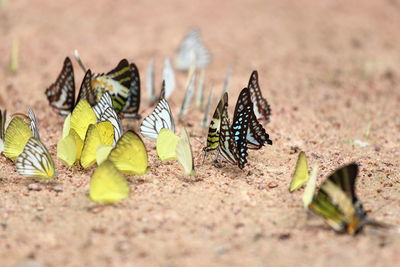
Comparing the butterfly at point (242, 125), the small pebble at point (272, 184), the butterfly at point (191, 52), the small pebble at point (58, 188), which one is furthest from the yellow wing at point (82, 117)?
the butterfly at point (191, 52)

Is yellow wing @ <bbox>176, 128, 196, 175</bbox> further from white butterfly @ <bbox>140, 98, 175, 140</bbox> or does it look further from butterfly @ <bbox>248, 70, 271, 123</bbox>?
butterfly @ <bbox>248, 70, 271, 123</bbox>

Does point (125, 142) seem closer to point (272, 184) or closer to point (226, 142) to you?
point (226, 142)

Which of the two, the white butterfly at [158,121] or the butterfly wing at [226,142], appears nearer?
the butterfly wing at [226,142]

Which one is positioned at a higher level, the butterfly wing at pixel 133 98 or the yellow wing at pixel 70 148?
the butterfly wing at pixel 133 98

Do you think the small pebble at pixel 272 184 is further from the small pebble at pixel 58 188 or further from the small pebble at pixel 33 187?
the small pebble at pixel 33 187

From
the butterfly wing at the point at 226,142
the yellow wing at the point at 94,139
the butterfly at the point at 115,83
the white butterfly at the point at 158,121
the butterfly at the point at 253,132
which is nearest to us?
the yellow wing at the point at 94,139

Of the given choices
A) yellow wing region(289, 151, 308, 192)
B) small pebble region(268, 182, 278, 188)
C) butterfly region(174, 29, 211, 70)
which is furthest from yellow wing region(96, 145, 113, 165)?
butterfly region(174, 29, 211, 70)

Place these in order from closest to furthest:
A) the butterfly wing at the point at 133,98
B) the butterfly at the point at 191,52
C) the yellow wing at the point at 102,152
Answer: the yellow wing at the point at 102,152
the butterfly wing at the point at 133,98
the butterfly at the point at 191,52

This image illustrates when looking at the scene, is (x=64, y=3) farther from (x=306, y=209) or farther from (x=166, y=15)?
(x=306, y=209)

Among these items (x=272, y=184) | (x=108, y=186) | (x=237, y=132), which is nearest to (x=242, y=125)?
Answer: (x=237, y=132)
